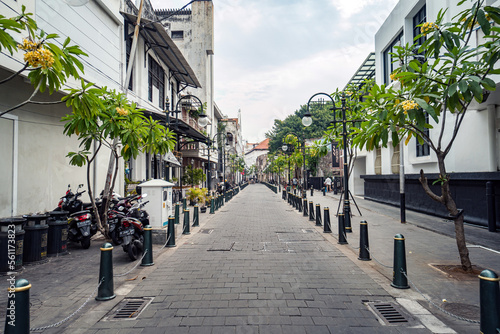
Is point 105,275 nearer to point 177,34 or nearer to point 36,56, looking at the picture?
point 36,56

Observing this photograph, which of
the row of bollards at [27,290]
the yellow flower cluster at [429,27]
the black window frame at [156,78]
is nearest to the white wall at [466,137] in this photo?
the yellow flower cluster at [429,27]

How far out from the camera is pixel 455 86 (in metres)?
5.45

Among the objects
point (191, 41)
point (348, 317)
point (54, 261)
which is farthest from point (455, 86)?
point (191, 41)

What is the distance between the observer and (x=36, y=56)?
13.1 feet

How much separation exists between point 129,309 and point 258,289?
204 cm

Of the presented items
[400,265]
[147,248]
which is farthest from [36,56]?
[400,265]

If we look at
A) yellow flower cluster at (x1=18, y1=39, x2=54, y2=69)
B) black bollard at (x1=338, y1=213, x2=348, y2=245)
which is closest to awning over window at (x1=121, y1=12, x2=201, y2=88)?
yellow flower cluster at (x1=18, y1=39, x2=54, y2=69)

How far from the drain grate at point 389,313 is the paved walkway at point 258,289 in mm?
95

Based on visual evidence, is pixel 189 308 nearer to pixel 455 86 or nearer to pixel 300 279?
pixel 300 279

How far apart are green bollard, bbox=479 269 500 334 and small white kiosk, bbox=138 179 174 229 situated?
7.97m

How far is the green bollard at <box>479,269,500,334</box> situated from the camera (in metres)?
3.30

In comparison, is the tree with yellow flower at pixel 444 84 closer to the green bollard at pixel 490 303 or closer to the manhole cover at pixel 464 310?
the manhole cover at pixel 464 310

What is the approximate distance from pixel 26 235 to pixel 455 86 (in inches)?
349

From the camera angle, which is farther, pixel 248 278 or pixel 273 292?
pixel 248 278
